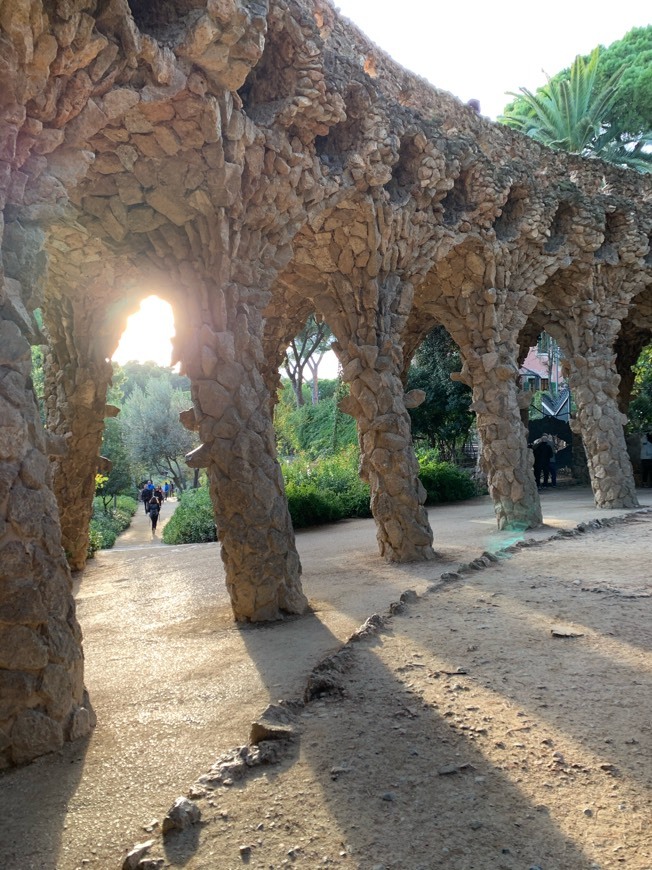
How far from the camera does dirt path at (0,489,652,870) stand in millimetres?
1942

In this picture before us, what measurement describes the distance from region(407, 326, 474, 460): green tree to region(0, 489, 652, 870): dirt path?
12.4 m

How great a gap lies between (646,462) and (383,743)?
17.2 m

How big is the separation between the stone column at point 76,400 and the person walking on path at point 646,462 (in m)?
14.7

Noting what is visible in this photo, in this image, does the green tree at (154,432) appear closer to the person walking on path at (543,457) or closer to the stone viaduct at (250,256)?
the person walking on path at (543,457)

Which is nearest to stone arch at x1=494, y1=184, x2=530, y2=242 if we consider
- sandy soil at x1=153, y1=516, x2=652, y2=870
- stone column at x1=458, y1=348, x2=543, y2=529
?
stone column at x1=458, y1=348, x2=543, y2=529

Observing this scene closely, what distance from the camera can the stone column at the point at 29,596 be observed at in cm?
260

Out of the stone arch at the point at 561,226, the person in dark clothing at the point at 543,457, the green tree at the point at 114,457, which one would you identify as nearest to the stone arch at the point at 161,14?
the stone arch at the point at 561,226

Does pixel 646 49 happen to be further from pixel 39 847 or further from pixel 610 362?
pixel 39 847

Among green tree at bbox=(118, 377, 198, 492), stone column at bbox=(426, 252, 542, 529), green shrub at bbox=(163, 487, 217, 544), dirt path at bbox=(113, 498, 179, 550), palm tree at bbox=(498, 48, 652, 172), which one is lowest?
dirt path at bbox=(113, 498, 179, 550)

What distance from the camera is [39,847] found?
2037mm

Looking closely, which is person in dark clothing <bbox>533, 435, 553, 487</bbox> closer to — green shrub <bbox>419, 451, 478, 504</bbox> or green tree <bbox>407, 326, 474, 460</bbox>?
green tree <bbox>407, 326, 474, 460</bbox>

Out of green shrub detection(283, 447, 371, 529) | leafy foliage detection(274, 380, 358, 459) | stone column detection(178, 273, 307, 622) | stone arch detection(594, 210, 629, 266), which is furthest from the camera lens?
leafy foliage detection(274, 380, 358, 459)

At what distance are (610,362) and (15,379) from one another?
1058 cm

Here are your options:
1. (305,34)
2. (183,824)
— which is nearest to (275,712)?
(183,824)
